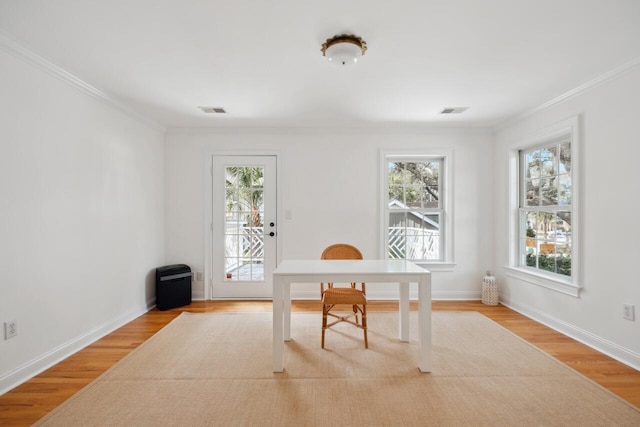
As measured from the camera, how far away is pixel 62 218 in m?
2.66

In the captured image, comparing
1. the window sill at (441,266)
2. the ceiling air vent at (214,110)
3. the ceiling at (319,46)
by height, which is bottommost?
the window sill at (441,266)

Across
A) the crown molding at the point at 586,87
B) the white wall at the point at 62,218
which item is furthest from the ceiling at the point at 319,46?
the white wall at the point at 62,218

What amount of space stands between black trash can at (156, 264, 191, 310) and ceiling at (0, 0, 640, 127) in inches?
80.5

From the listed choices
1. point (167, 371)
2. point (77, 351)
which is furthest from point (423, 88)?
point (77, 351)

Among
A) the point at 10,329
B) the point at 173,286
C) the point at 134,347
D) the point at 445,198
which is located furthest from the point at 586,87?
the point at 10,329

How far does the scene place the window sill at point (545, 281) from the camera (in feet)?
10.2

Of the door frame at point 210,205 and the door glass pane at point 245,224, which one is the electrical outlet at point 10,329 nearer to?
the door frame at point 210,205

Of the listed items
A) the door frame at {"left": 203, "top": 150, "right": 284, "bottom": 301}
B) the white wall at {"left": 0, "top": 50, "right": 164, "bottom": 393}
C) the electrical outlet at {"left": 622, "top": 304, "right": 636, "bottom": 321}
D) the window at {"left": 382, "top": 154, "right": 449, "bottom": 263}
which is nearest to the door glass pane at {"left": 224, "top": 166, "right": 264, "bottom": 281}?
the door frame at {"left": 203, "top": 150, "right": 284, "bottom": 301}

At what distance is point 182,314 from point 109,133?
2179 millimetres

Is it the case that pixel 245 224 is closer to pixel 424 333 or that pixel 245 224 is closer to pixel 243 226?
pixel 243 226

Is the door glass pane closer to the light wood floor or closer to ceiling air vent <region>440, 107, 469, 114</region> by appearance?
the light wood floor

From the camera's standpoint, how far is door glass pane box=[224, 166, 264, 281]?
175 inches

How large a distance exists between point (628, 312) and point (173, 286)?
4696 millimetres

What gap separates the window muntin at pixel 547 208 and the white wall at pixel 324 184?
540 millimetres
